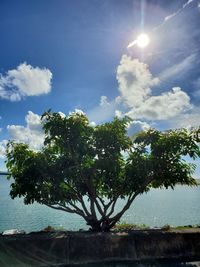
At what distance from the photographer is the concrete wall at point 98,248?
30.5 ft

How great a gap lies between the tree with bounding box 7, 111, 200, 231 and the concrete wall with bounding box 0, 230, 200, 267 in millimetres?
2341

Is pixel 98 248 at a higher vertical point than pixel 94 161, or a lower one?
lower

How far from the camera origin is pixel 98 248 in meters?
9.77

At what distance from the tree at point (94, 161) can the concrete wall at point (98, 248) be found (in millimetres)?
2341

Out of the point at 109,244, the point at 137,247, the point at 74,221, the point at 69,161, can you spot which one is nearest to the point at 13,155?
the point at 69,161

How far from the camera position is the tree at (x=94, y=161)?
1171cm

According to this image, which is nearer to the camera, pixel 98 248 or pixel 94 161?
pixel 98 248

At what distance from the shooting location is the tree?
38.4 feet

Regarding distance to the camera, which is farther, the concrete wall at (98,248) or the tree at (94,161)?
the tree at (94,161)

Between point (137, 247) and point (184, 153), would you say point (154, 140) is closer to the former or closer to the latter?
point (184, 153)

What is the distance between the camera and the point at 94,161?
477 inches

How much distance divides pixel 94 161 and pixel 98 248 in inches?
143

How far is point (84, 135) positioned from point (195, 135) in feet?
15.0

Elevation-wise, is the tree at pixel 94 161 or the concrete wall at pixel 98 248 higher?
the tree at pixel 94 161
